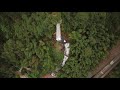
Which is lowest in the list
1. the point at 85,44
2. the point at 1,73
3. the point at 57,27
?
the point at 1,73

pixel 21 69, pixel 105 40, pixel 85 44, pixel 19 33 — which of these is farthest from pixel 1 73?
pixel 105 40

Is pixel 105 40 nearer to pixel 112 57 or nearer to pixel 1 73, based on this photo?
pixel 112 57

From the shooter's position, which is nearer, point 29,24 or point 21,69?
point 29,24

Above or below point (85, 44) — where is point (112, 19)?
above

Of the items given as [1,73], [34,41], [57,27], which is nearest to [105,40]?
[57,27]

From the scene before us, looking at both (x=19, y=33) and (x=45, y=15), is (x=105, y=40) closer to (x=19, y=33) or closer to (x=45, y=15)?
(x=45, y=15)
